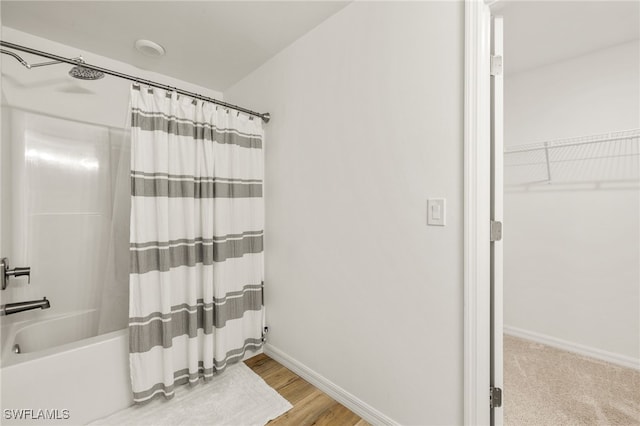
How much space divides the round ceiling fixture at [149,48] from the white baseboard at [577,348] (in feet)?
11.9

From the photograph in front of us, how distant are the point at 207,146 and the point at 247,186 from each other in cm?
39

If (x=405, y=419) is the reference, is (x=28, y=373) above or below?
above

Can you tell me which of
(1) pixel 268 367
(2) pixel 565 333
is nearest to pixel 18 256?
(1) pixel 268 367

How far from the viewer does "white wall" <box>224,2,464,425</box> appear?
1.18 metres

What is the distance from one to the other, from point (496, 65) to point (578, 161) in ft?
5.63

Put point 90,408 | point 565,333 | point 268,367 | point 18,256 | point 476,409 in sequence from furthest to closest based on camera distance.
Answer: point 565,333
point 268,367
point 18,256
point 90,408
point 476,409

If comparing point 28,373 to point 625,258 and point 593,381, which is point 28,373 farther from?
point 625,258

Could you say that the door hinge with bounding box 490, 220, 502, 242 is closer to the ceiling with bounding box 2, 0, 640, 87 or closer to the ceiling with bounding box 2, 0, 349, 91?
the ceiling with bounding box 2, 0, 640, 87

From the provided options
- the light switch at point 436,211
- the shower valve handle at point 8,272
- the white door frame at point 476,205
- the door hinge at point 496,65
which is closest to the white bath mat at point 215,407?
the shower valve handle at point 8,272

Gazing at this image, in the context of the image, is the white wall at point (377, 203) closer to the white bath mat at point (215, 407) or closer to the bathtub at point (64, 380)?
the white bath mat at point (215, 407)

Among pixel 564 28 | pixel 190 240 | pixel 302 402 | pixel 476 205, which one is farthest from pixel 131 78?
pixel 564 28

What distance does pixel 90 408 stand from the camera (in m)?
1.42

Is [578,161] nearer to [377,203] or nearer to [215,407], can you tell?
[377,203]

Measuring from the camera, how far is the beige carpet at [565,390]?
150cm
